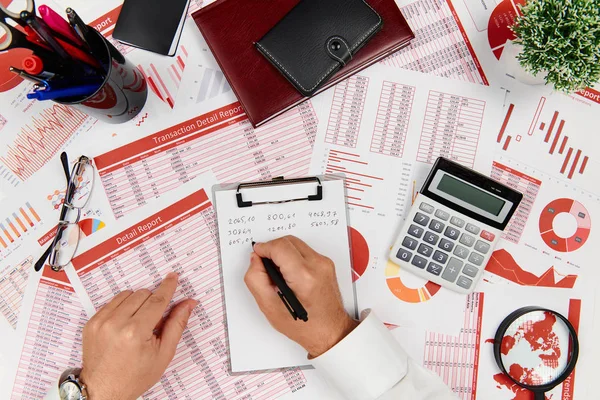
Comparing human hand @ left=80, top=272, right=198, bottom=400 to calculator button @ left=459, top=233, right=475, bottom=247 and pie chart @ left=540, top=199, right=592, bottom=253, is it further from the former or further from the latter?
pie chart @ left=540, top=199, right=592, bottom=253

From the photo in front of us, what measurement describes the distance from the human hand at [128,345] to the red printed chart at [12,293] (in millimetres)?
170

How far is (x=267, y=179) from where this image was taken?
895 mm

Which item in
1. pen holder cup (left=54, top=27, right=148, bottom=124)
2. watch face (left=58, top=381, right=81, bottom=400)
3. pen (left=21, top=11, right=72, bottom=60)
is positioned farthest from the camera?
watch face (left=58, top=381, right=81, bottom=400)

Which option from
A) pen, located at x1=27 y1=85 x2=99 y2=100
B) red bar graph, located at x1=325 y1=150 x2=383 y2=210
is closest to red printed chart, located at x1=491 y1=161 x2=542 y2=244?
red bar graph, located at x1=325 y1=150 x2=383 y2=210

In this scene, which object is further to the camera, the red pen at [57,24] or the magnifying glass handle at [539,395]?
the magnifying glass handle at [539,395]

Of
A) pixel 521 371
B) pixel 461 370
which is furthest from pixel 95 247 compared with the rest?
pixel 521 371

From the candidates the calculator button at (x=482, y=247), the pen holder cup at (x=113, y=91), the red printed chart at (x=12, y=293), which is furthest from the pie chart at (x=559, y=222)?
the red printed chart at (x=12, y=293)

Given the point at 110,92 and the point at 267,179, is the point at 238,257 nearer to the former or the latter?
the point at 267,179

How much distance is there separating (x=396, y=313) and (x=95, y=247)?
63 centimetres

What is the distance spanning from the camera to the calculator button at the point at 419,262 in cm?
87

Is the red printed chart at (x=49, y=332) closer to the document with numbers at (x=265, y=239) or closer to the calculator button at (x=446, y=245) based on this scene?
the document with numbers at (x=265, y=239)

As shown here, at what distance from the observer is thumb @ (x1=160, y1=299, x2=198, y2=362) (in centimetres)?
83

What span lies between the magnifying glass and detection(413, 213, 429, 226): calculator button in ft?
0.86

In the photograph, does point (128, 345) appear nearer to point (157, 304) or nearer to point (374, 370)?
point (157, 304)
